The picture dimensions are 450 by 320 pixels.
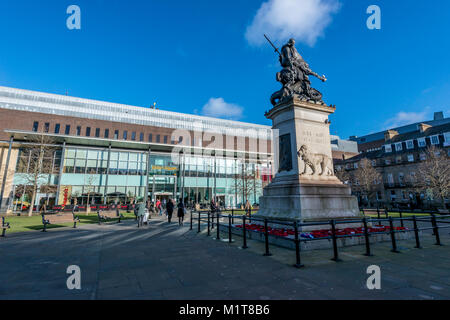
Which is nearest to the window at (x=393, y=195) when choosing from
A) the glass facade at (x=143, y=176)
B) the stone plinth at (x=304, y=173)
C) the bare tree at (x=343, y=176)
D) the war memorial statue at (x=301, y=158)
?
the bare tree at (x=343, y=176)

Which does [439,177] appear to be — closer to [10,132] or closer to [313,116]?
[313,116]

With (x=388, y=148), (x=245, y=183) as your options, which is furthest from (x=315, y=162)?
(x=388, y=148)

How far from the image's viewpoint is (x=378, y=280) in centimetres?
396

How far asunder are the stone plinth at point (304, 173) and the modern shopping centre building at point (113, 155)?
1072 inches

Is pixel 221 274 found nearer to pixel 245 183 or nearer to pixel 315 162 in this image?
pixel 315 162

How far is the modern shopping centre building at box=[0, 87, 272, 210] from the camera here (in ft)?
115

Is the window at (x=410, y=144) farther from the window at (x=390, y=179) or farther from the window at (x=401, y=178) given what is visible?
the window at (x=390, y=179)

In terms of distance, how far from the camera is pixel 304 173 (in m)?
8.98

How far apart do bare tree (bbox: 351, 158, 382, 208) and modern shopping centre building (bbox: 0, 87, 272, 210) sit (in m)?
19.0

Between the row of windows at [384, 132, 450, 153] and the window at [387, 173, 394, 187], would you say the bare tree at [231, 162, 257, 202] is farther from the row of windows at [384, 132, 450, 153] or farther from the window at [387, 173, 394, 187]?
the row of windows at [384, 132, 450, 153]

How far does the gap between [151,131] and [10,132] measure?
73.9 ft

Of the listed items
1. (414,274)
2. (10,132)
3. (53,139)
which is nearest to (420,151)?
(414,274)

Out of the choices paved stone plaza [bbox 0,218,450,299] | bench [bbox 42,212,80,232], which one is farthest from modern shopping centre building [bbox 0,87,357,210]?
paved stone plaza [bbox 0,218,450,299]

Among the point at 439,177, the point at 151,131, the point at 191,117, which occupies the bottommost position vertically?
the point at 439,177
